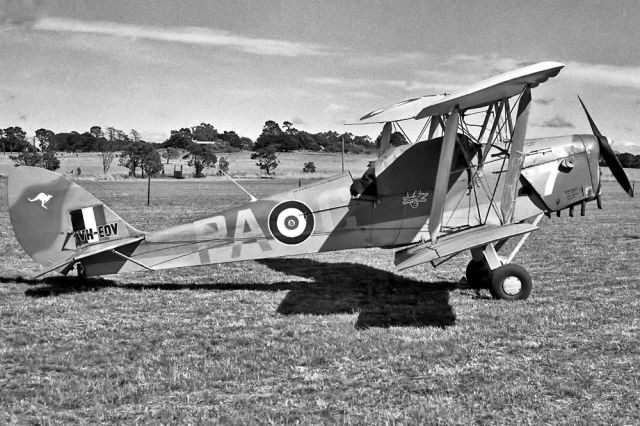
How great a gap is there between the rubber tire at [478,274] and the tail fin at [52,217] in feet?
17.2

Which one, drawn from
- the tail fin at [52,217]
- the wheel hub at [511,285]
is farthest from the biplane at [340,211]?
the wheel hub at [511,285]

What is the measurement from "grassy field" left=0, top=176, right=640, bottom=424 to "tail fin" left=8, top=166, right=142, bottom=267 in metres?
0.66

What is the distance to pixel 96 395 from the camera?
4.60m

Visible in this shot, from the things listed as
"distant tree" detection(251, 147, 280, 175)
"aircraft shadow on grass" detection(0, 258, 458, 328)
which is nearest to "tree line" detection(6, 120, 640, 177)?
"distant tree" detection(251, 147, 280, 175)

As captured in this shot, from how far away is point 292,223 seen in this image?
329 inches

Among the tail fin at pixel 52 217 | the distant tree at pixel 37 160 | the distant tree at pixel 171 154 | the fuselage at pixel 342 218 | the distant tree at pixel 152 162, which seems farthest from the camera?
the distant tree at pixel 171 154

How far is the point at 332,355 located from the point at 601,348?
8.57 ft

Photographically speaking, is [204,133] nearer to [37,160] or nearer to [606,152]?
[37,160]

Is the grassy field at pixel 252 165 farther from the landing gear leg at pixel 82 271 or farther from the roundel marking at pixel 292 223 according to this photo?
the landing gear leg at pixel 82 271

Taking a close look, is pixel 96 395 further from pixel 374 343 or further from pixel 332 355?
pixel 374 343

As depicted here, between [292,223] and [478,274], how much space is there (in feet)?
9.76

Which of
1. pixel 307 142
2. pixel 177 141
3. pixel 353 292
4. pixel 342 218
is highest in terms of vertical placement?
pixel 307 142

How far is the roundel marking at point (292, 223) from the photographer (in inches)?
328

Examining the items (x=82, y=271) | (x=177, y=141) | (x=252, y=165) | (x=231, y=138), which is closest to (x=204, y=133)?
(x=231, y=138)
